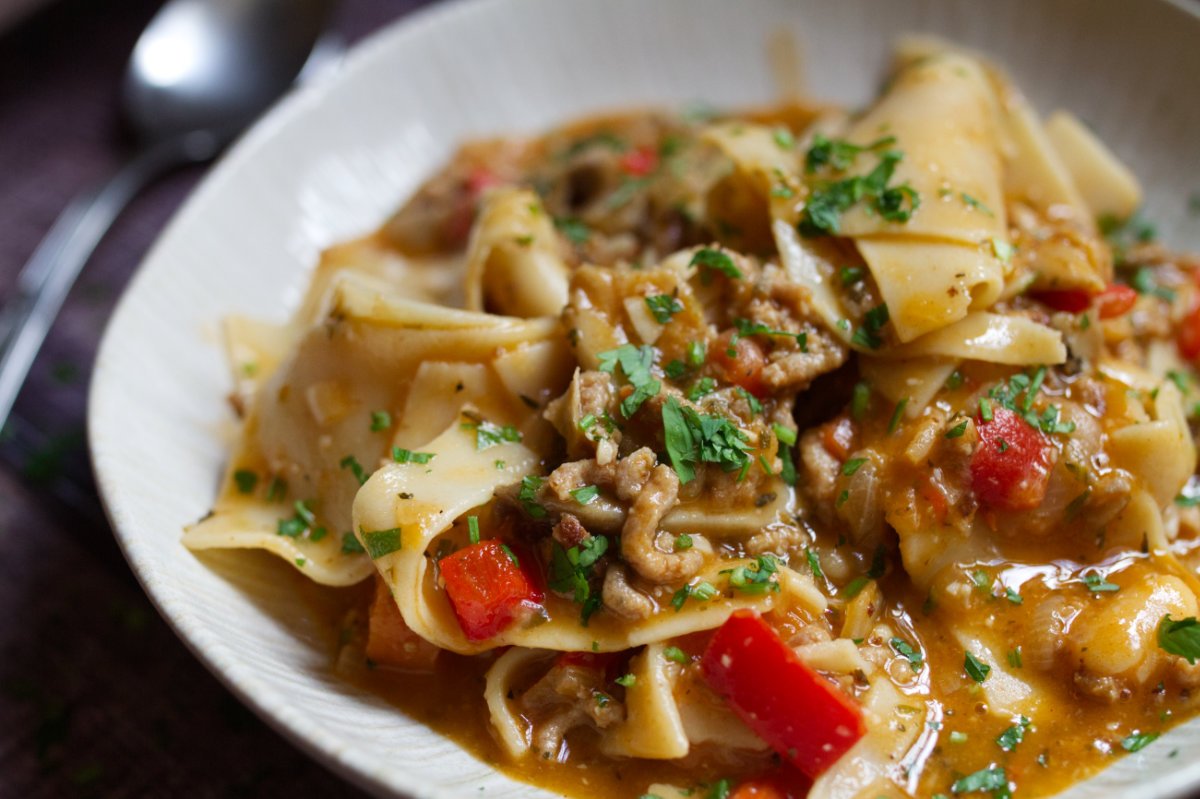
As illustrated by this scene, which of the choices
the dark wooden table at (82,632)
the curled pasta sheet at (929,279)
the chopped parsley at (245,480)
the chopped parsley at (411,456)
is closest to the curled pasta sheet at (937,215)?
the curled pasta sheet at (929,279)

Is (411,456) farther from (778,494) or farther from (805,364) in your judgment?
(805,364)

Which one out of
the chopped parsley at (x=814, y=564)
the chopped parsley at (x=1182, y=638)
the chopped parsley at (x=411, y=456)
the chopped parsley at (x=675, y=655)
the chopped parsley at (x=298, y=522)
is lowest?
the chopped parsley at (x=298, y=522)

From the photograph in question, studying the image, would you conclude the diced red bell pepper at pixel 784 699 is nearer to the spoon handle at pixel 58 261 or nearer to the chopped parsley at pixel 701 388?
the chopped parsley at pixel 701 388

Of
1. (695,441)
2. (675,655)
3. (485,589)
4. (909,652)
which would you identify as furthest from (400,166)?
(909,652)

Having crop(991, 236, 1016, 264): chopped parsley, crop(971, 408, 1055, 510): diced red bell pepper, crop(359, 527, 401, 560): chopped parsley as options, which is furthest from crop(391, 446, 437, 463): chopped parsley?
crop(991, 236, 1016, 264): chopped parsley

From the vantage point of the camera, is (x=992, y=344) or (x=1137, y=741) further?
(x=992, y=344)
